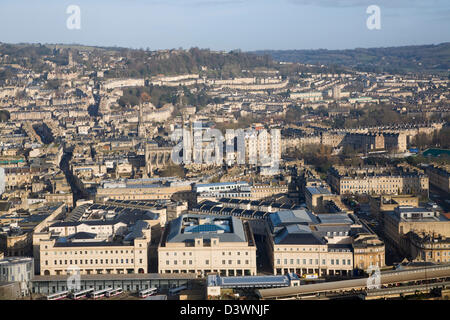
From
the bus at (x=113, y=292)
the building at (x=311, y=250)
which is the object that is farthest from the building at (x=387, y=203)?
the bus at (x=113, y=292)

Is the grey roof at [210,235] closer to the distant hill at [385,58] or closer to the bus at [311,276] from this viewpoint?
the bus at [311,276]

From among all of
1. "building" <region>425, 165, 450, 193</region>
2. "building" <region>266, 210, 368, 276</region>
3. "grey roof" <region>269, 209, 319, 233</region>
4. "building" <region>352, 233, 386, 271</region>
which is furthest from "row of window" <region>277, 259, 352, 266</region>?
"building" <region>425, 165, 450, 193</region>

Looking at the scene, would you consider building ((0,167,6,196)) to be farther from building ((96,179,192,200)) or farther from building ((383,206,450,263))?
building ((383,206,450,263))

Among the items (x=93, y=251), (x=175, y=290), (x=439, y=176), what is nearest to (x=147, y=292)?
(x=175, y=290)

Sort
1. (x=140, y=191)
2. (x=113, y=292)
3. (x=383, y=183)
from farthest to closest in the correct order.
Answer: (x=383, y=183) → (x=140, y=191) → (x=113, y=292)

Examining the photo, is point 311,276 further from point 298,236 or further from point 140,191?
point 140,191

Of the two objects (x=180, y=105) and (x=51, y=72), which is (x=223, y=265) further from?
(x=51, y=72)
